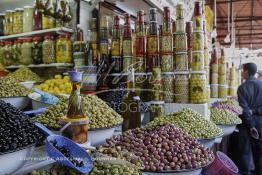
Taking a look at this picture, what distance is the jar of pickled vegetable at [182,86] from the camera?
91.5 inches

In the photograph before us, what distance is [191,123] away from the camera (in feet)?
6.72

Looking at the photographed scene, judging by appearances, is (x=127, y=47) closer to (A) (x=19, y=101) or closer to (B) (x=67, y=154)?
(A) (x=19, y=101)

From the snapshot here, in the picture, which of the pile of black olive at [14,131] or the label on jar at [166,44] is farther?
the label on jar at [166,44]

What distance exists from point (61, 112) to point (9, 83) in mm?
626

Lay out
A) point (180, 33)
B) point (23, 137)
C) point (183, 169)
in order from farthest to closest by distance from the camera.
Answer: point (180, 33), point (183, 169), point (23, 137)

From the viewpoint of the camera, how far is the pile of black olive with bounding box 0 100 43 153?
3.16 ft

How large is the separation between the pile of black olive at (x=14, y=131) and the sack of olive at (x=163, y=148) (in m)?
0.38

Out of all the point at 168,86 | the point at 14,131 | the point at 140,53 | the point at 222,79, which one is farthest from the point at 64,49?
the point at 222,79

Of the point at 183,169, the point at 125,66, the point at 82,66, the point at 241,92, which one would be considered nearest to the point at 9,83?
the point at 82,66

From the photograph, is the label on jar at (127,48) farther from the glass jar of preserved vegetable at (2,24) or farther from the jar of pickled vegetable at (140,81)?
the glass jar of preserved vegetable at (2,24)

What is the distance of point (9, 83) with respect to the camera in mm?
1964

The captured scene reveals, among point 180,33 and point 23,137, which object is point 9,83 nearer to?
point 23,137

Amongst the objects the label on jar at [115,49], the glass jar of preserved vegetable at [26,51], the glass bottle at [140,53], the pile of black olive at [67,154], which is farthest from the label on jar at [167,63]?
the pile of black olive at [67,154]

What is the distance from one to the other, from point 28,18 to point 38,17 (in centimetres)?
16
